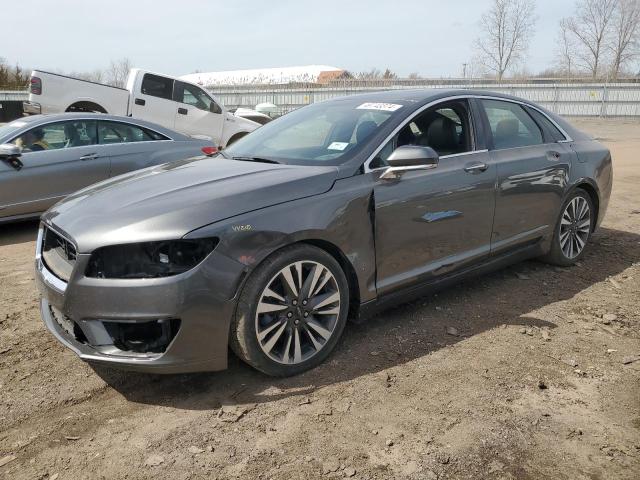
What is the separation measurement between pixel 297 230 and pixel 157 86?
9674 mm

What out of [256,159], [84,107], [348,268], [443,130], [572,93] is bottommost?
[348,268]

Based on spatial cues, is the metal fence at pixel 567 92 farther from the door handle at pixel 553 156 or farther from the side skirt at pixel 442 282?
the side skirt at pixel 442 282

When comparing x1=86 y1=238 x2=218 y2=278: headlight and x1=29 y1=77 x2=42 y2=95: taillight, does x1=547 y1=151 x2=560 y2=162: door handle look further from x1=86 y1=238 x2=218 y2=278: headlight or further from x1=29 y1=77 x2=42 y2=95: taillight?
x1=29 y1=77 x2=42 y2=95: taillight

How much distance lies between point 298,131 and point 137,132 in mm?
3708

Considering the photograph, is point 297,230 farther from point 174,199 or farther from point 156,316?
point 156,316

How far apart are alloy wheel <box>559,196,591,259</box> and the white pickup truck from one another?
336 inches

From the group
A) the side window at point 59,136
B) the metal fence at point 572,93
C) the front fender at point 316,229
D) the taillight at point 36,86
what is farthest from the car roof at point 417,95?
the metal fence at point 572,93

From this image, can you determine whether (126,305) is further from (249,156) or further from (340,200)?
(249,156)

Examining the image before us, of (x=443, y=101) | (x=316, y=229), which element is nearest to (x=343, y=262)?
(x=316, y=229)

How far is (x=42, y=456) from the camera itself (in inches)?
99.7

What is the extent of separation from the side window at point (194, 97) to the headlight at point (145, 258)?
970cm

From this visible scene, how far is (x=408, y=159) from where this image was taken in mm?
3432

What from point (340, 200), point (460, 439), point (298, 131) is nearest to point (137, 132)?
point (298, 131)

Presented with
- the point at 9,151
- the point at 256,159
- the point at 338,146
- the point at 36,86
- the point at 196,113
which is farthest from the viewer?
the point at 196,113
